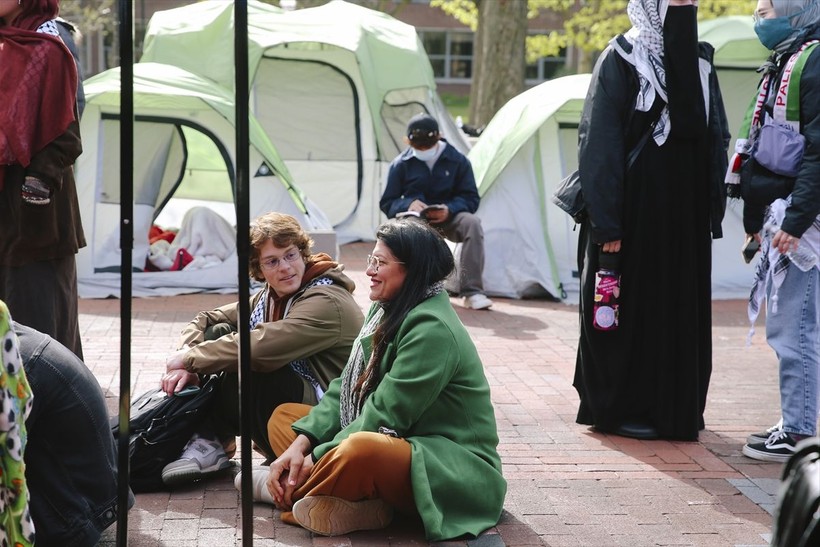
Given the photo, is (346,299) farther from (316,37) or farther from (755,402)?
(316,37)

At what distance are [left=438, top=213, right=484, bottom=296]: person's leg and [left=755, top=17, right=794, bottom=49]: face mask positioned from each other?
4457 millimetres

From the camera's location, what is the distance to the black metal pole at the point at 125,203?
9.85 ft

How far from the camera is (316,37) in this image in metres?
12.6

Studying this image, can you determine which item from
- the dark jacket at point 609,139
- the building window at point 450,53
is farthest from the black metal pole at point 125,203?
the building window at point 450,53

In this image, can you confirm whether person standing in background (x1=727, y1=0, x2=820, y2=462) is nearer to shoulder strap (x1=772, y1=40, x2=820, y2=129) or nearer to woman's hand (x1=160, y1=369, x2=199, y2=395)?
shoulder strap (x1=772, y1=40, x2=820, y2=129)

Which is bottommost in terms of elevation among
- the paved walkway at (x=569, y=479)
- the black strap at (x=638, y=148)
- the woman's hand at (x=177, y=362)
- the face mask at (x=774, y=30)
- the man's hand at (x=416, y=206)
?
the paved walkway at (x=569, y=479)

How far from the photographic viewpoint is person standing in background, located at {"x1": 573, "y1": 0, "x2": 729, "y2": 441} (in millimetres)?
5129

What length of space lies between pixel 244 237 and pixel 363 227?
32.7 ft

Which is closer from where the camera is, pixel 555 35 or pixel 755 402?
pixel 755 402

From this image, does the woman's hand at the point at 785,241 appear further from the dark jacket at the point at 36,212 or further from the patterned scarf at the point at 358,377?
the dark jacket at the point at 36,212

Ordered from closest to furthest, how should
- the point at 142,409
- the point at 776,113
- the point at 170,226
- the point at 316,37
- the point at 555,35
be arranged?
the point at 142,409, the point at 776,113, the point at 170,226, the point at 316,37, the point at 555,35

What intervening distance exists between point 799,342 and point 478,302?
426 cm

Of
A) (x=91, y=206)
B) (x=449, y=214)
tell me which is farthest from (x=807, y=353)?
(x=91, y=206)

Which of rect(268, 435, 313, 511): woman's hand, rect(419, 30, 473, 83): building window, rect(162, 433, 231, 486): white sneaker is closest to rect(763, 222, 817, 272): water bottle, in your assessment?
rect(268, 435, 313, 511): woman's hand
